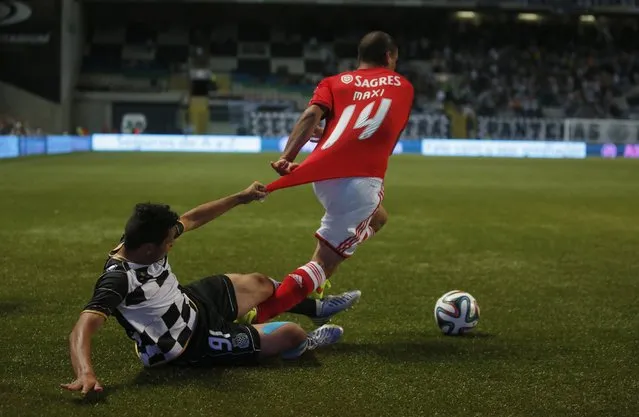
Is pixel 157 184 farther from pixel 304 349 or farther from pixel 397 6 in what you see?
pixel 397 6

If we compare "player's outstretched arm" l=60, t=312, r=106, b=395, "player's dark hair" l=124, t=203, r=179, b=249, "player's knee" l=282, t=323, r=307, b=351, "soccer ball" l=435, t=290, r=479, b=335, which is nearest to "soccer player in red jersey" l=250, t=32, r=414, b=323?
"player's knee" l=282, t=323, r=307, b=351

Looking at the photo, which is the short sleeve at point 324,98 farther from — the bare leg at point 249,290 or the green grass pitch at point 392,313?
the green grass pitch at point 392,313

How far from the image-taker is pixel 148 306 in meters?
3.62

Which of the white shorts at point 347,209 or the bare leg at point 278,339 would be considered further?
the white shorts at point 347,209

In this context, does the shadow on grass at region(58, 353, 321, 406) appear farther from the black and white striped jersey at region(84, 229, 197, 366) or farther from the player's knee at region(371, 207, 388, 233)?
the player's knee at region(371, 207, 388, 233)

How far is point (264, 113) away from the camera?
4141 centimetres

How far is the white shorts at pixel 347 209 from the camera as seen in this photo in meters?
4.41

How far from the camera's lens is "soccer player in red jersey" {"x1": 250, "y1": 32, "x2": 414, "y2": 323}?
4.39m

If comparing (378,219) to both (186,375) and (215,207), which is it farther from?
(186,375)

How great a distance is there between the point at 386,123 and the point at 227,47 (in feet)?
142

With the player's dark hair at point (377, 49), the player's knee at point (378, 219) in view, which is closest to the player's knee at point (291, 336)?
the player's knee at point (378, 219)

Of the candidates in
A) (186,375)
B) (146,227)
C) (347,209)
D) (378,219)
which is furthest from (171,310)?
(378,219)

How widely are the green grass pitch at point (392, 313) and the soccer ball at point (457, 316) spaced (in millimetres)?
99

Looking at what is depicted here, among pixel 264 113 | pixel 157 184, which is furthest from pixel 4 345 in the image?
pixel 264 113
